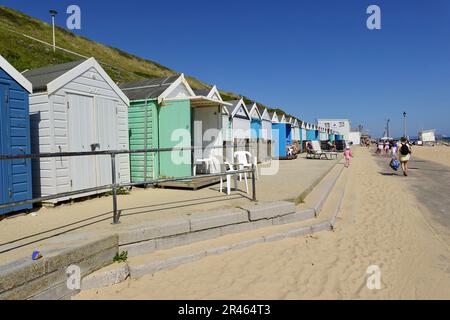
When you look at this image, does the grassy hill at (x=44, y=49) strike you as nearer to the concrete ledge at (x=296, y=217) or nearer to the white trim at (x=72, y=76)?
the white trim at (x=72, y=76)

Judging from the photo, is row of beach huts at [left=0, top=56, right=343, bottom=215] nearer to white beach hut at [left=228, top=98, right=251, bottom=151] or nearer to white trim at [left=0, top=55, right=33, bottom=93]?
white trim at [left=0, top=55, right=33, bottom=93]

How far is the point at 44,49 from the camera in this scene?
3228 cm

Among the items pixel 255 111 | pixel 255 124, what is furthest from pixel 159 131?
pixel 255 111

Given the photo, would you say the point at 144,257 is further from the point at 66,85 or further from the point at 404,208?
the point at 404,208

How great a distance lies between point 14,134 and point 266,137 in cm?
1519

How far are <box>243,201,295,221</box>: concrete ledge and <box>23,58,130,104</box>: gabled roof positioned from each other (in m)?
4.37

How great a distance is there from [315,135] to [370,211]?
32.9 m

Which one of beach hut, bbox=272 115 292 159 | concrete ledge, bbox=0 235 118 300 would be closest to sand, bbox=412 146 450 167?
beach hut, bbox=272 115 292 159

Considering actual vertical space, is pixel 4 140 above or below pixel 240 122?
below

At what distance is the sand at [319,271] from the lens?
339cm

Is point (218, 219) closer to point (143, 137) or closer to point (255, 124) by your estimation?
point (143, 137)

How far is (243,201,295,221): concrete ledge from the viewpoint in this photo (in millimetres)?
5191
